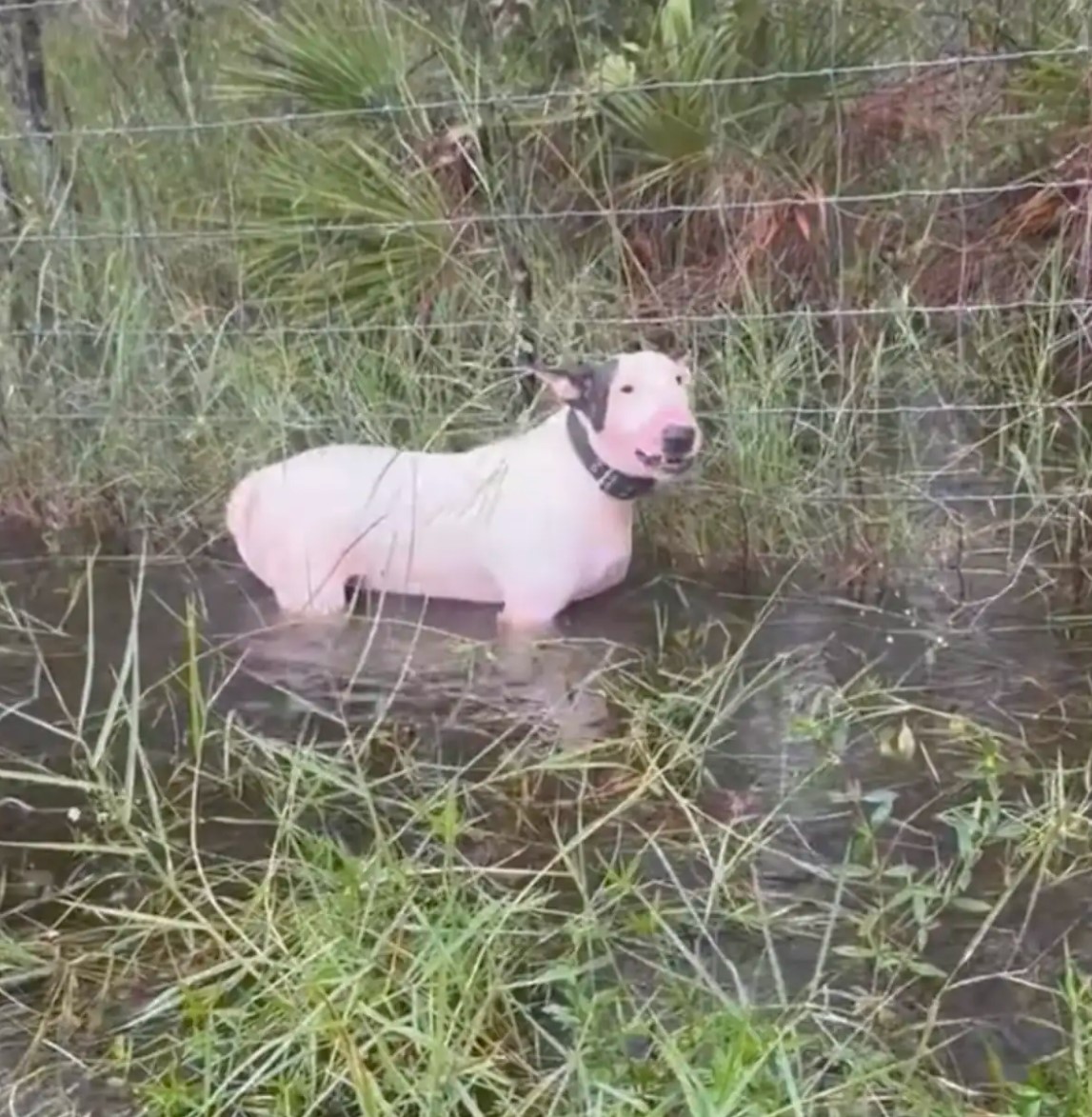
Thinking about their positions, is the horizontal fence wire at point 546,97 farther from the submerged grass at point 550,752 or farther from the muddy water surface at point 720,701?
the muddy water surface at point 720,701

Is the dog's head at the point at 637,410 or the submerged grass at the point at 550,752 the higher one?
the dog's head at the point at 637,410

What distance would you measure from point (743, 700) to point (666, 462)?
50cm

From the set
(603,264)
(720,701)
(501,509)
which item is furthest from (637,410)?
(603,264)

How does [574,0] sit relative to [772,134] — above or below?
above

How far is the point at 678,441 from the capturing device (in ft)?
8.25

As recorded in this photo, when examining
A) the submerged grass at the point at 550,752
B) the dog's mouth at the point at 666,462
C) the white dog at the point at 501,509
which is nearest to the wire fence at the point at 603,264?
the submerged grass at the point at 550,752

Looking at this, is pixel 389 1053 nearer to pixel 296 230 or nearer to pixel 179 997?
pixel 179 997

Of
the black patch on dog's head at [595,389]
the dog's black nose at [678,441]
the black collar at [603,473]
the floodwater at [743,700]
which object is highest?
the black patch on dog's head at [595,389]

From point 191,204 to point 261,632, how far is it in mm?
1276

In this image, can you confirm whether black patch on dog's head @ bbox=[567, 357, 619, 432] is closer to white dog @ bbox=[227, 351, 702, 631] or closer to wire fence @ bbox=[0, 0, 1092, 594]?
white dog @ bbox=[227, 351, 702, 631]

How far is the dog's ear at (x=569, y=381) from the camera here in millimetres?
2617

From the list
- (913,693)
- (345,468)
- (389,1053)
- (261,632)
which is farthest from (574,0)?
(389,1053)

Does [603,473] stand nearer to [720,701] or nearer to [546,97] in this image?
[720,701]

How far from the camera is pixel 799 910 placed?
162 centimetres
